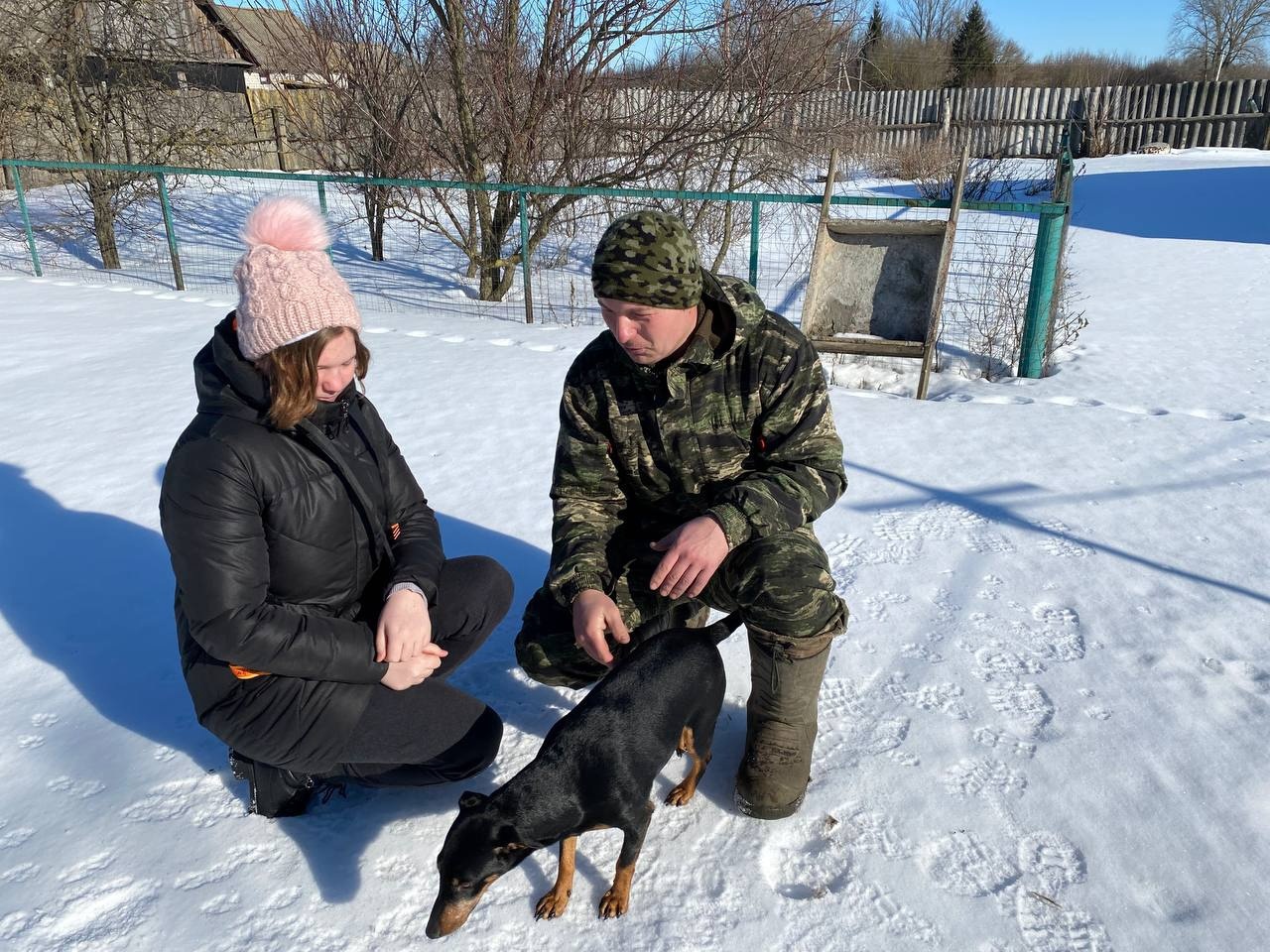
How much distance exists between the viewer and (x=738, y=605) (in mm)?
2070

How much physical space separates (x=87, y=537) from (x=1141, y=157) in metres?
20.4

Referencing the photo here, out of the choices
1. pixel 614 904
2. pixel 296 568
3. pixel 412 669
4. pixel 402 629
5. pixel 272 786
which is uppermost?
pixel 296 568

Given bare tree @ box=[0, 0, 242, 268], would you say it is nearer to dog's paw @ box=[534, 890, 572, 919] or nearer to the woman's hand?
the woman's hand

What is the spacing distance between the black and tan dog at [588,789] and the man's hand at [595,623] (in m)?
0.06

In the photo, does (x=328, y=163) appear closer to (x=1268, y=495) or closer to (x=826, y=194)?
(x=826, y=194)

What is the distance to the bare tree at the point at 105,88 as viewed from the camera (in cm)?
1047

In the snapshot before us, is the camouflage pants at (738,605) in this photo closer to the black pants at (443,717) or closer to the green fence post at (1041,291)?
the black pants at (443,717)

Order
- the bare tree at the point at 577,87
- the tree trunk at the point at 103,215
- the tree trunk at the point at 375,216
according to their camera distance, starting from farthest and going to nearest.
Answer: the tree trunk at the point at 103,215
the tree trunk at the point at 375,216
the bare tree at the point at 577,87

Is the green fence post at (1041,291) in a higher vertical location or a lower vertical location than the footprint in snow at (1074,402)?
higher

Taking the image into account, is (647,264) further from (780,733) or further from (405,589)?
(780,733)

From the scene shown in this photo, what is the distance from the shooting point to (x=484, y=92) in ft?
27.2

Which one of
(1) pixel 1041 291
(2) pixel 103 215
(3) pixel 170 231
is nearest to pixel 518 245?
(3) pixel 170 231

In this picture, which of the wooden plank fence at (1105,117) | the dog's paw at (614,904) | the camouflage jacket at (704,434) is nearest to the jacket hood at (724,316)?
the camouflage jacket at (704,434)

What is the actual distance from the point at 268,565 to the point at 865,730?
5.23ft
